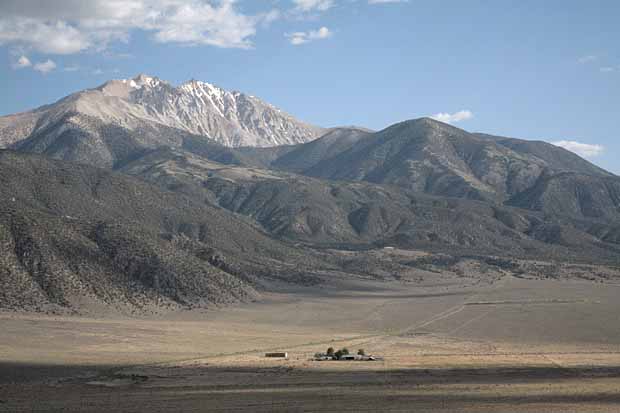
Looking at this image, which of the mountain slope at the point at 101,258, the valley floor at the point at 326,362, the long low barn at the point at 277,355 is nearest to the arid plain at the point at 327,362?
the valley floor at the point at 326,362

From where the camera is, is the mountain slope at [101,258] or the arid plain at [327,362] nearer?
the arid plain at [327,362]

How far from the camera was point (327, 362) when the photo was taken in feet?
185

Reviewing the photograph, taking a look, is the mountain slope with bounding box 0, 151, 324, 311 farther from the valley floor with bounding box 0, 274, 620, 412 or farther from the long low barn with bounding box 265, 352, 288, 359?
the long low barn with bounding box 265, 352, 288, 359

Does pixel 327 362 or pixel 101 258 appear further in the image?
pixel 101 258

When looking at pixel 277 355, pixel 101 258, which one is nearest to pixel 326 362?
pixel 277 355

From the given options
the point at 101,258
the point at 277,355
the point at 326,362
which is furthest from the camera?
the point at 101,258

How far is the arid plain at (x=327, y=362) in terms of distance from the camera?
4056 centimetres

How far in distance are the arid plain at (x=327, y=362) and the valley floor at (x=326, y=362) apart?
110 mm

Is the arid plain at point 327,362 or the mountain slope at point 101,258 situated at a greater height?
the mountain slope at point 101,258

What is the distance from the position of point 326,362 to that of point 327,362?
0.08m

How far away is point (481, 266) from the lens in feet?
550

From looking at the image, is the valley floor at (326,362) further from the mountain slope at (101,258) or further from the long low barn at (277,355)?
the mountain slope at (101,258)

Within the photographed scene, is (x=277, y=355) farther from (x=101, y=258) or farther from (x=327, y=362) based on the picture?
(x=101, y=258)

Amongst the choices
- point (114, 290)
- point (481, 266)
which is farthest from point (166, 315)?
point (481, 266)
